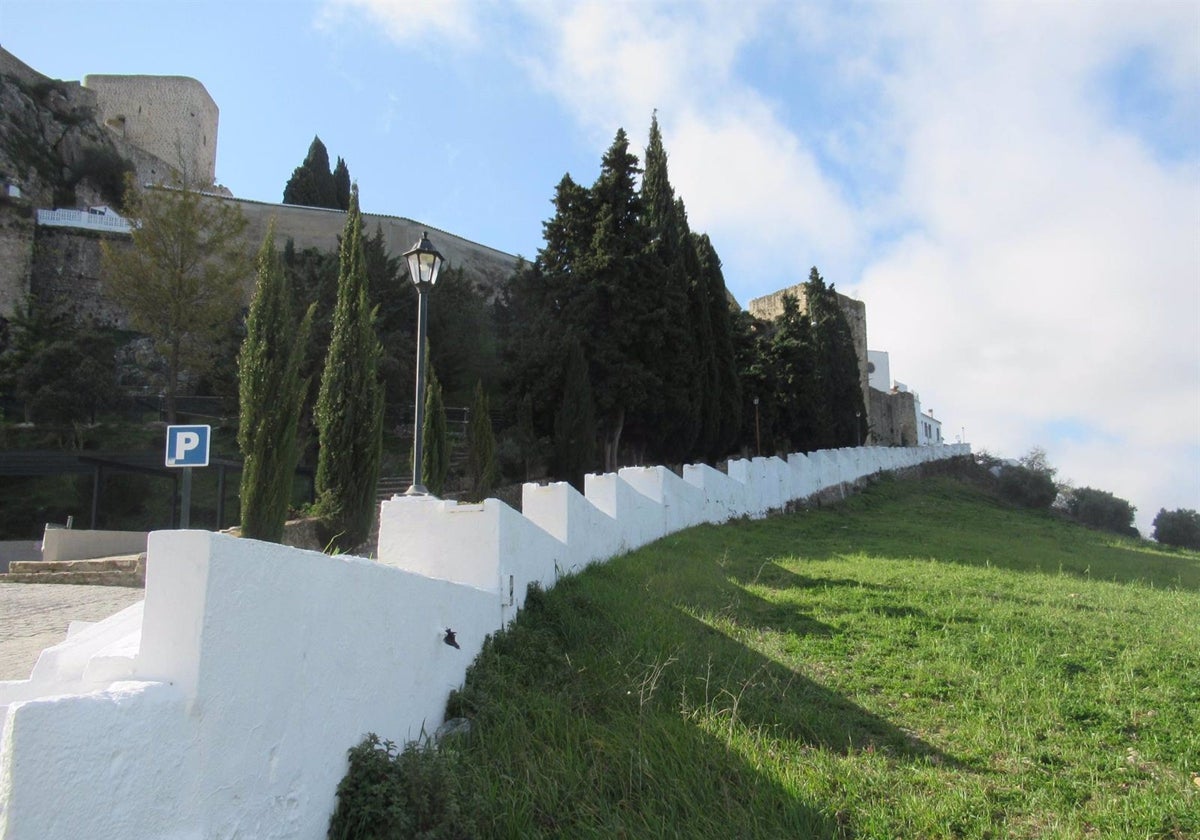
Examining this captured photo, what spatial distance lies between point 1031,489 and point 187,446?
27659 mm

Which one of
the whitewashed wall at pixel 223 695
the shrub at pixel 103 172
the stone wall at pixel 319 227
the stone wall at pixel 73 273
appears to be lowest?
the whitewashed wall at pixel 223 695

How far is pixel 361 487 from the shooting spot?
12773 mm

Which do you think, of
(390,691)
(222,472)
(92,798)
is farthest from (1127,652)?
(222,472)

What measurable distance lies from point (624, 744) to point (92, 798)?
2.38 m

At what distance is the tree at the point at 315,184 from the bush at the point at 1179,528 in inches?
1412

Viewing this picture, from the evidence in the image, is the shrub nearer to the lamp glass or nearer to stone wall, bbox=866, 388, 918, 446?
the lamp glass

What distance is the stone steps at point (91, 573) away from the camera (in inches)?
378

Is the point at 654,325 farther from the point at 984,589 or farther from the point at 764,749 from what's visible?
the point at 764,749

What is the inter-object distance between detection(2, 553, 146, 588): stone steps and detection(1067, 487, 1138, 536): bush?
1134 inches

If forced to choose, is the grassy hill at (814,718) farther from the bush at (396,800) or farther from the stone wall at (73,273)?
the stone wall at (73,273)

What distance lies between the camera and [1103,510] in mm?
29672

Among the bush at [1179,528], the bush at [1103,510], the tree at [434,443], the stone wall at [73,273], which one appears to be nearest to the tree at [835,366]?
the bush at [1103,510]

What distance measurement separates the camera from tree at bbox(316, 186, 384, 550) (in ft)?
41.3

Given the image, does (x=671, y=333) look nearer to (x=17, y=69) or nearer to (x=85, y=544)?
(x=85, y=544)
